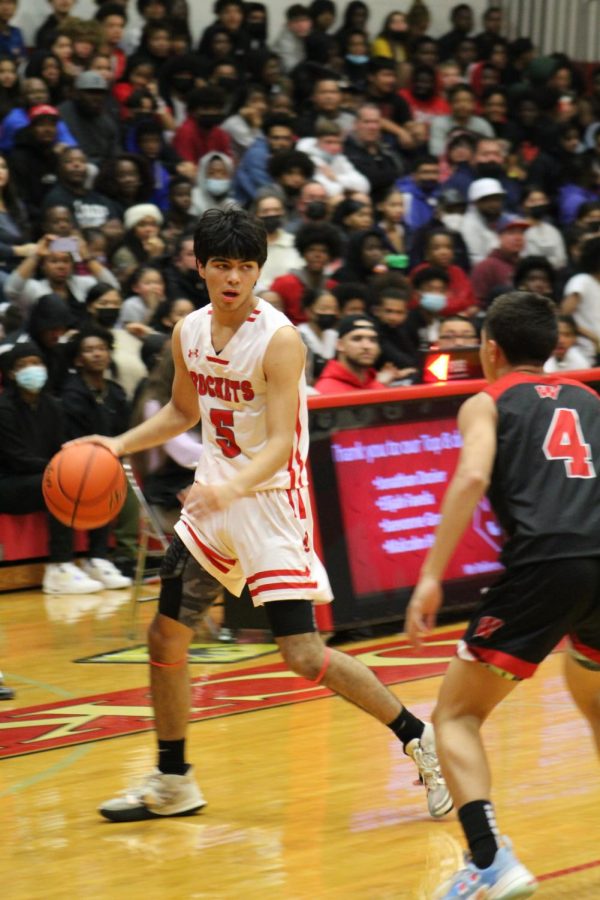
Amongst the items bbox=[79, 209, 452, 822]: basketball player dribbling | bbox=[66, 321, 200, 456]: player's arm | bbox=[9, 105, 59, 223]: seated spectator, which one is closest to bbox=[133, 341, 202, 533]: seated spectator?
bbox=[66, 321, 200, 456]: player's arm

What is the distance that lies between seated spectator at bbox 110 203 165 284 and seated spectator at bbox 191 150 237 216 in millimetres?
1095

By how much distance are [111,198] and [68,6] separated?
2.72 metres

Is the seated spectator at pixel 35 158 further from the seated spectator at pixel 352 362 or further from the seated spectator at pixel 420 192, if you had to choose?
the seated spectator at pixel 352 362

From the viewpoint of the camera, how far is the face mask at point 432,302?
39.9 ft

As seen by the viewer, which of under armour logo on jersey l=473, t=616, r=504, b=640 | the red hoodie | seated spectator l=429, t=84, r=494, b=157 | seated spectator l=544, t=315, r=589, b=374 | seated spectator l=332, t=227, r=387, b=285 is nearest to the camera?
under armour logo on jersey l=473, t=616, r=504, b=640

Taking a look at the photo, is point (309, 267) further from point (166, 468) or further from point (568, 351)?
point (166, 468)

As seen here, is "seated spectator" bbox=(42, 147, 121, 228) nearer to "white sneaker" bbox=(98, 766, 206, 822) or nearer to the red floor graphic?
the red floor graphic

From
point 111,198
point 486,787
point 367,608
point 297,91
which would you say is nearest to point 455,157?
point 297,91

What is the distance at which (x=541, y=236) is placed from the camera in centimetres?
1456

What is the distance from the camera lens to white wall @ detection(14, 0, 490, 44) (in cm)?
1527

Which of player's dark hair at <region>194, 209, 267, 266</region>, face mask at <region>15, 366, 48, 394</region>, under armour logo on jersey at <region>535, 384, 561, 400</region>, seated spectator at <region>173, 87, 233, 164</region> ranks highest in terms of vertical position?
player's dark hair at <region>194, 209, 267, 266</region>

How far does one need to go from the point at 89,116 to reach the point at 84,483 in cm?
843

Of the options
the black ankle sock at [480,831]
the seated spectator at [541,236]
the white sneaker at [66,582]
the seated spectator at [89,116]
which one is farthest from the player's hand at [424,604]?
the seated spectator at [541,236]

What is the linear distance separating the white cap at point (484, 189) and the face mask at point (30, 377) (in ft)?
18.4
